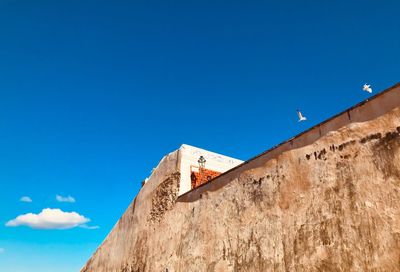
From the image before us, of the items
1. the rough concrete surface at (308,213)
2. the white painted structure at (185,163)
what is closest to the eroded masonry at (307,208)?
the rough concrete surface at (308,213)

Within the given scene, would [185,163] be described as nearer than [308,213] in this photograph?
No

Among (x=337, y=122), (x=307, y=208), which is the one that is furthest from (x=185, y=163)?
(x=337, y=122)

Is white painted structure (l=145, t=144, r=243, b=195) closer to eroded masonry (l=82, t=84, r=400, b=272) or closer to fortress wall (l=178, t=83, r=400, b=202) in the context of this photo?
eroded masonry (l=82, t=84, r=400, b=272)

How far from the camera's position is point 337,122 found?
4156 mm

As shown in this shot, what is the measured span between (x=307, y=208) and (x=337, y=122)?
41.4 inches

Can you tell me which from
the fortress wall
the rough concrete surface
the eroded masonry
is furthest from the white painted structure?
the fortress wall

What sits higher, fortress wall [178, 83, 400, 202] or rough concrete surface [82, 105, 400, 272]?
fortress wall [178, 83, 400, 202]

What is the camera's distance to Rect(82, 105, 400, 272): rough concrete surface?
343cm

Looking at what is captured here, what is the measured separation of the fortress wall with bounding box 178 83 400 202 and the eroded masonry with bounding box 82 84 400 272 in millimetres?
11

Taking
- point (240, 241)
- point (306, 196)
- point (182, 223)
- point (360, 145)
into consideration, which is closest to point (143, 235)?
point (182, 223)

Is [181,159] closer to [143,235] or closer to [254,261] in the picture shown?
[143,235]

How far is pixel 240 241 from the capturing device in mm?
4969

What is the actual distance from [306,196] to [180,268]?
2.87 m

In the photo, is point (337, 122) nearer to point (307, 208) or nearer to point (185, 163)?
point (307, 208)
